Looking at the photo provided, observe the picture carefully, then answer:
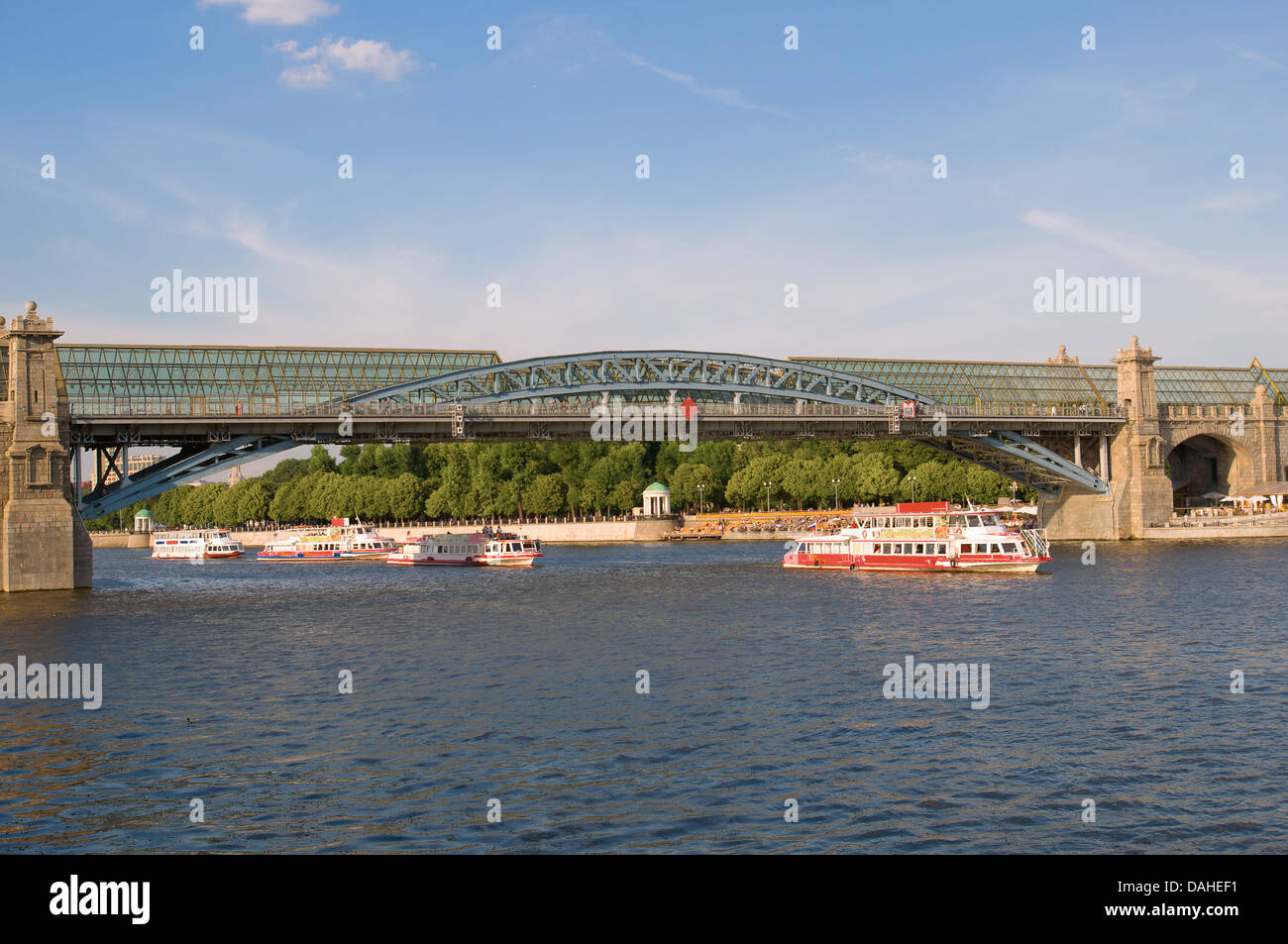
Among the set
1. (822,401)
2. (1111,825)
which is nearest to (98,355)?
(822,401)

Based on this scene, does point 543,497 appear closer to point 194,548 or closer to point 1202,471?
point 194,548

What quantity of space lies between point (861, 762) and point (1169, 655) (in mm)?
13301

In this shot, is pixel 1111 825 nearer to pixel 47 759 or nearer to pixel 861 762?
pixel 861 762

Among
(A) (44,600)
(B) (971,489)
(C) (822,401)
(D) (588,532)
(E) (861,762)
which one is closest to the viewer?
(E) (861,762)

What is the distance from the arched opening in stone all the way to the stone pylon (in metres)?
73.2

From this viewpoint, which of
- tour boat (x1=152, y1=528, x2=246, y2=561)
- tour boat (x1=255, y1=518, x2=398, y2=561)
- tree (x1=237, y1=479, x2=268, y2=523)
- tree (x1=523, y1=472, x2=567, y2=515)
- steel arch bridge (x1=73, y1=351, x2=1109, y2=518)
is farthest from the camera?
tree (x1=237, y1=479, x2=268, y2=523)

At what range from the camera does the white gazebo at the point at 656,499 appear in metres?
132

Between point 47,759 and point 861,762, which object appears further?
point 47,759

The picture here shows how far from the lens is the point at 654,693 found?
23250 mm

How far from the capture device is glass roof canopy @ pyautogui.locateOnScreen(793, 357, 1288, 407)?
274 ft

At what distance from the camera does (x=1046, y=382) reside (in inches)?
3438

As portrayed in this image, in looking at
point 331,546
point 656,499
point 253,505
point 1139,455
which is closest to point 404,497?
point 656,499

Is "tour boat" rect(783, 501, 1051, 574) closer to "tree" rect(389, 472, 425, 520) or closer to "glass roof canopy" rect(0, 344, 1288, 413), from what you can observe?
"glass roof canopy" rect(0, 344, 1288, 413)

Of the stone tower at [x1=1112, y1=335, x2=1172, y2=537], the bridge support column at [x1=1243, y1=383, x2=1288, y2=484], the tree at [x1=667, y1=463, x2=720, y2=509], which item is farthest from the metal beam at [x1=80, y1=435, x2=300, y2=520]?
the tree at [x1=667, y1=463, x2=720, y2=509]
